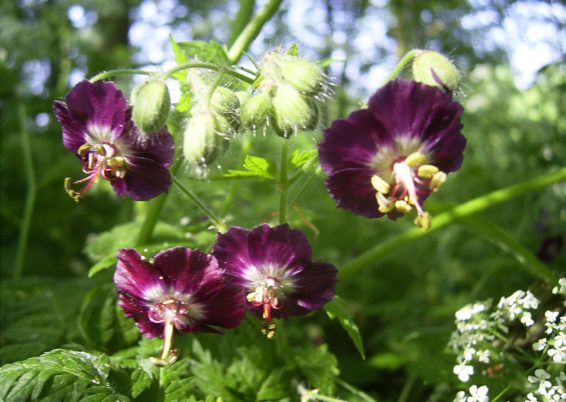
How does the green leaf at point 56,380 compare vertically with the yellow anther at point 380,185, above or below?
below

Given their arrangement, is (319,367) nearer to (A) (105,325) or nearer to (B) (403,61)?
(A) (105,325)

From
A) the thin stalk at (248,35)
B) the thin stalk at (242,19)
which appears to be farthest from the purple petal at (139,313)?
the thin stalk at (242,19)

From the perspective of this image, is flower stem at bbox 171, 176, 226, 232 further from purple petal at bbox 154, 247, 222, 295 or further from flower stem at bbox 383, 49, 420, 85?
flower stem at bbox 383, 49, 420, 85

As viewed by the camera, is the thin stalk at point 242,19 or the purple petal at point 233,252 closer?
the purple petal at point 233,252

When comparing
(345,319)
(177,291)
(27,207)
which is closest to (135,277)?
(177,291)

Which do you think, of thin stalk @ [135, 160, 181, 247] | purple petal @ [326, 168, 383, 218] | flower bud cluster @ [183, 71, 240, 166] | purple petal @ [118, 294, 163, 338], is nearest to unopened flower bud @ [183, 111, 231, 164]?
flower bud cluster @ [183, 71, 240, 166]

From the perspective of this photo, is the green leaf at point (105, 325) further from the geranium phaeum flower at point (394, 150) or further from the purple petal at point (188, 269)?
the geranium phaeum flower at point (394, 150)
